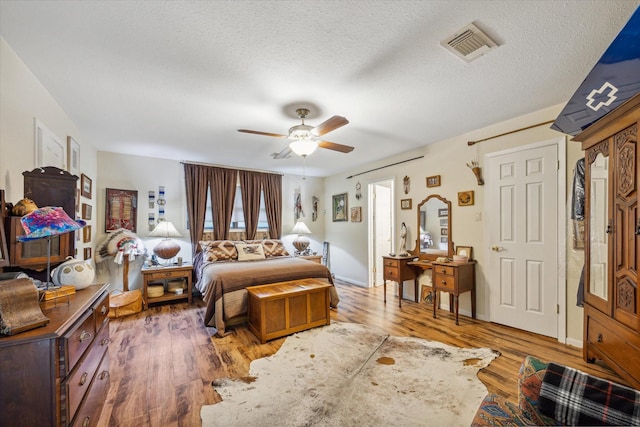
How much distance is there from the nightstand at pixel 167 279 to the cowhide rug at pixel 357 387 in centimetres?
234

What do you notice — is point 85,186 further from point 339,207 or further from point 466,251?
point 466,251

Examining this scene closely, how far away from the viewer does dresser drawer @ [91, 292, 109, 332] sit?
165 cm

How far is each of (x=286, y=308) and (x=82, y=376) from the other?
1844mm

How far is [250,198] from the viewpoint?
17.8 feet

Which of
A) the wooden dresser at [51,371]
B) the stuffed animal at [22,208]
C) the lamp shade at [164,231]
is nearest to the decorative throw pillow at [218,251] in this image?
the lamp shade at [164,231]

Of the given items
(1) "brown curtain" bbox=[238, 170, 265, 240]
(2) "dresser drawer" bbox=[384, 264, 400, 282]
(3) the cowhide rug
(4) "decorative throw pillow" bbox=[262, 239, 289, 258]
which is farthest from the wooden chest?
(1) "brown curtain" bbox=[238, 170, 265, 240]

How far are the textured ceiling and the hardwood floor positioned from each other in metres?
2.39

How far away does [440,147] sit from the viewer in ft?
12.7

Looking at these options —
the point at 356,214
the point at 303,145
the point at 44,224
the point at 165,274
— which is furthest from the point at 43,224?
the point at 356,214

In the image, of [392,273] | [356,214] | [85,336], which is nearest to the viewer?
[85,336]

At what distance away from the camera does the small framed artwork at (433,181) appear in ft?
12.8

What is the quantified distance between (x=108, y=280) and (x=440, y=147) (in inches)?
211

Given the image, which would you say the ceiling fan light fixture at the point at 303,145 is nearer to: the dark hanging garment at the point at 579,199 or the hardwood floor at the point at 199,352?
the hardwood floor at the point at 199,352

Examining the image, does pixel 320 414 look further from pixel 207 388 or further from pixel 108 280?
pixel 108 280
